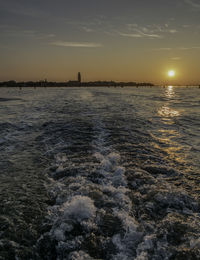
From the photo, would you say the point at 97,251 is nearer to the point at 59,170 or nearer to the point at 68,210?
the point at 68,210

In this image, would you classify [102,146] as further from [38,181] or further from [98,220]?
[98,220]

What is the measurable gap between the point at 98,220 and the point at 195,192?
2.88m

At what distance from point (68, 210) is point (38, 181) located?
175cm

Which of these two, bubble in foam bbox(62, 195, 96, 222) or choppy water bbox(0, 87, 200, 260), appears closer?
choppy water bbox(0, 87, 200, 260)

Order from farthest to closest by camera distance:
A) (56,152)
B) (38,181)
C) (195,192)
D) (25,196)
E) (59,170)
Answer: (56,152) < (59,170) < (38,181) < (195,192) < (25,196)

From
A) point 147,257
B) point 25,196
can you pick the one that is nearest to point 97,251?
point 147,257

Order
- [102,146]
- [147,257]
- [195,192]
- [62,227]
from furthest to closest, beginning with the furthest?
[102,146], [195,192], [62,227], [147,257]

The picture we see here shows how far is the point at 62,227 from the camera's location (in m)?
3.51

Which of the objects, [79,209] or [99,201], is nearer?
[79,209]

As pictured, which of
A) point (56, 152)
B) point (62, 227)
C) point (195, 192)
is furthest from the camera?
point (56, 152)

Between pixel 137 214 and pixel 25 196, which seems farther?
pixel 25 196

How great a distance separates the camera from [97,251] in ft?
9.90

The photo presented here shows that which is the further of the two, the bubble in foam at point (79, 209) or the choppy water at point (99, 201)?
the bubble in foam at point (79, 209)

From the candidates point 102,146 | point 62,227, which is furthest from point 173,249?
point 102,146
